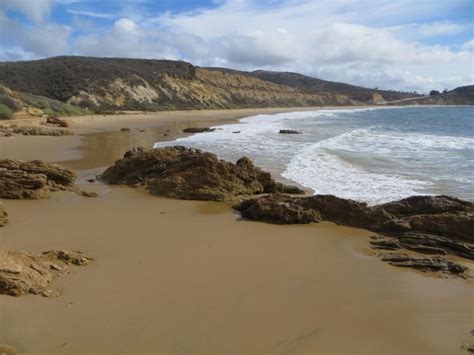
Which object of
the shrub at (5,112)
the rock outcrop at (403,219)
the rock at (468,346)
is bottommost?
the rock at (468,346)

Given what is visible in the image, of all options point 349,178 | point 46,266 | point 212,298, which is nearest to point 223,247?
point 212,298

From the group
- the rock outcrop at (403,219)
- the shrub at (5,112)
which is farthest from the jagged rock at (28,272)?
the shrub at (5,112)

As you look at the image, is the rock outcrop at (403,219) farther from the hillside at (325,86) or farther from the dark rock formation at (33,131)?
the hillside at (325,86)

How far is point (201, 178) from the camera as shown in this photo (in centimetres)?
939

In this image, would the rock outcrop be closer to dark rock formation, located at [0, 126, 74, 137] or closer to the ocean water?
the ocean water

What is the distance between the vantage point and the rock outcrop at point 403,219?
6.21 m

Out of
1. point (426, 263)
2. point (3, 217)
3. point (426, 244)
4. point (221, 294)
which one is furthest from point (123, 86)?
point (221, 294)

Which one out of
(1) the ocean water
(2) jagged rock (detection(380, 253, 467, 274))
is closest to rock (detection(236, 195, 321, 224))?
(2) jagged rock (detection(380, 253, 467, 274))

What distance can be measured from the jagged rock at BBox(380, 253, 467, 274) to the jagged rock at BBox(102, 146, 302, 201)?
3.88 m

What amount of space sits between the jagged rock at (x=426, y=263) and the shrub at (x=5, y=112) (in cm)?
2668

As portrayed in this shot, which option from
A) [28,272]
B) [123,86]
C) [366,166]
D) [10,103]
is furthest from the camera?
[123,86]

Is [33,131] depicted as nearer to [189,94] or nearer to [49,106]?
[49,106]

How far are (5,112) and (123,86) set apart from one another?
1188 inches

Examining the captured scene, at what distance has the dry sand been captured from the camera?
3.84 m
